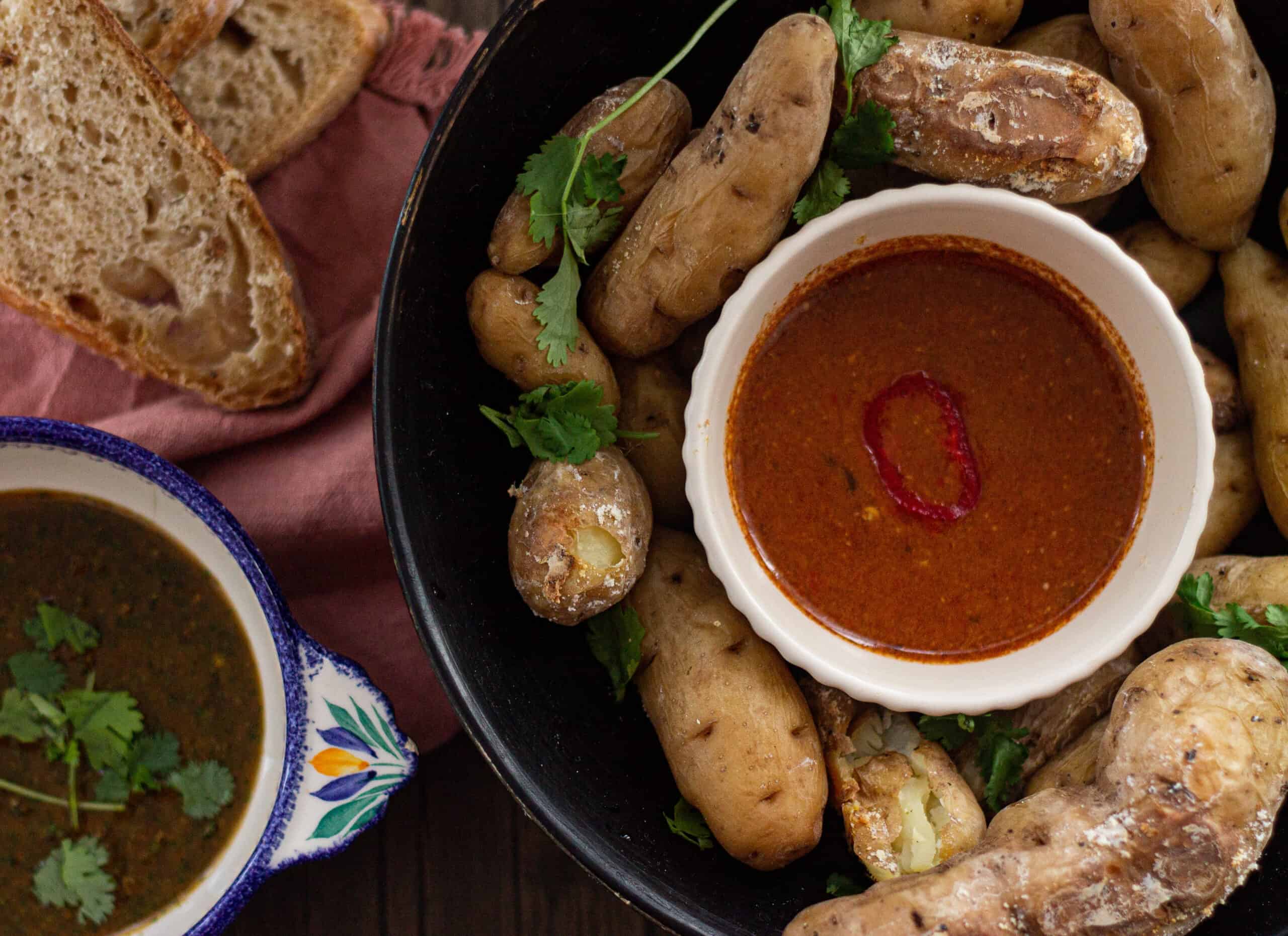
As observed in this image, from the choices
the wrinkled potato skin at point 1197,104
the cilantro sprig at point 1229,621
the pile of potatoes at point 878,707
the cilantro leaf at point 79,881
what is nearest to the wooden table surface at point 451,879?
the cilantro leaf at point 79,881

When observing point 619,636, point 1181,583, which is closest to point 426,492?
point 619,636

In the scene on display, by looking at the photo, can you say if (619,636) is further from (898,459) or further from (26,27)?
(26,27)

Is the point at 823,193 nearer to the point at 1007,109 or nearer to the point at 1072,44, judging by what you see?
the point at 1007,109

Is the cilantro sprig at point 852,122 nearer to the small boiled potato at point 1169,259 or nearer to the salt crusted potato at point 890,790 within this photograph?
the small boiled potato at point 1169,259

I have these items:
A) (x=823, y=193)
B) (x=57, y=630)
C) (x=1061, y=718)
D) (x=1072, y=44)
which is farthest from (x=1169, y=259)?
(x=57, y=630)

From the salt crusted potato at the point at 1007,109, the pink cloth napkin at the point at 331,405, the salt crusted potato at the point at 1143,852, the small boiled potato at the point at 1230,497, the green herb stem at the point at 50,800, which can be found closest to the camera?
the salt crusted potato at the point at 1143,852

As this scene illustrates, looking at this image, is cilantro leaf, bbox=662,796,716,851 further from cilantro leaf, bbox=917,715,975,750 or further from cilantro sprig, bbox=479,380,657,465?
cilantro sprig, bbox=479,380,657,465
